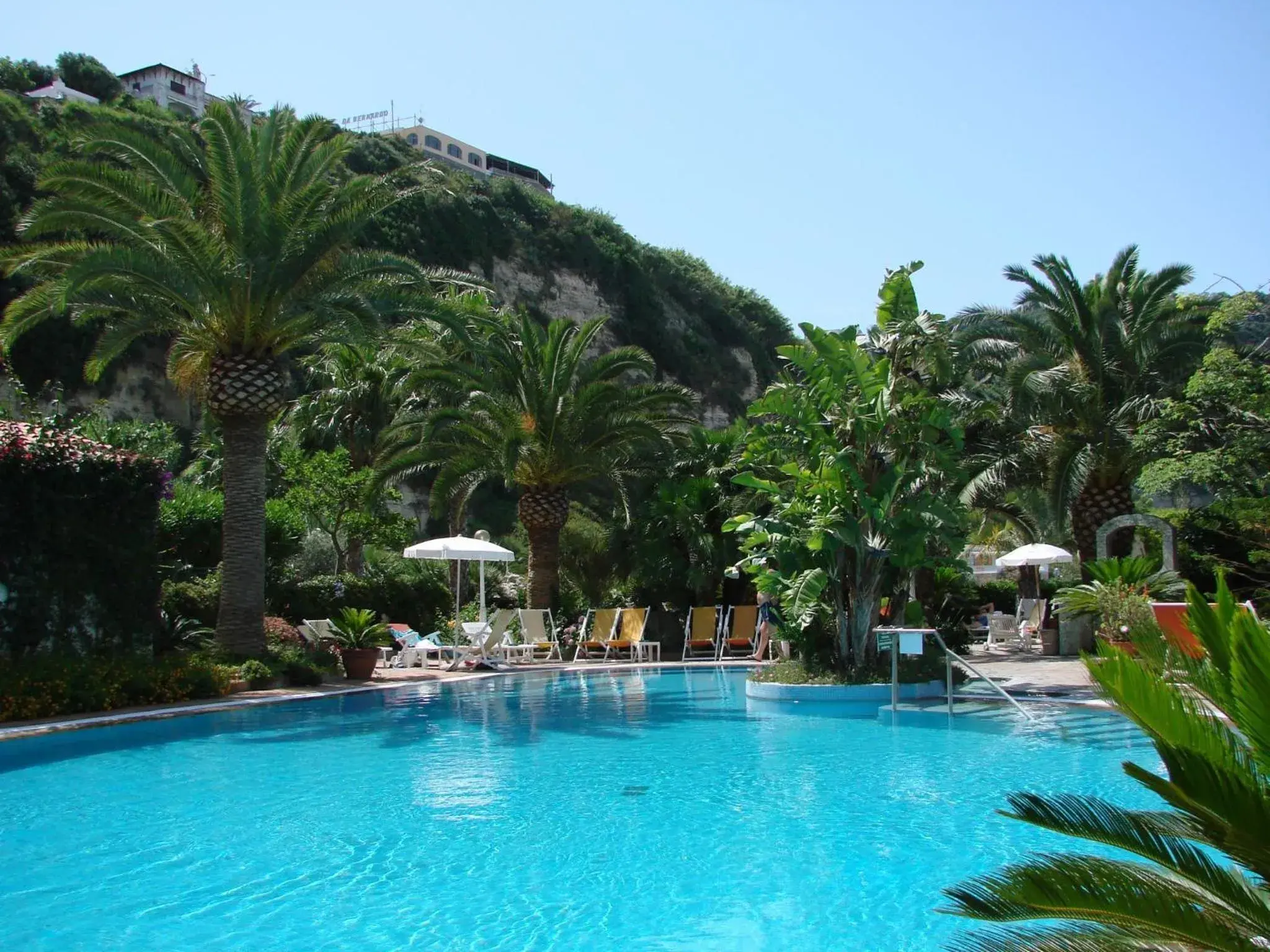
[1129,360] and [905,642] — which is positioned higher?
[1129,360]

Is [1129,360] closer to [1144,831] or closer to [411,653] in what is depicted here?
[411,653]

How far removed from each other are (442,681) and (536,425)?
21.3ft

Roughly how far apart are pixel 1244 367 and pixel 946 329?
5.75 m

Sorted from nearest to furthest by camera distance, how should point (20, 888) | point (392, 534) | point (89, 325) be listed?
point (20, 888)
point (392, 534)
point (89, 325)

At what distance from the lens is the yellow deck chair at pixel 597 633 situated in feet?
73.4

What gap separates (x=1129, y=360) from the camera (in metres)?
20.6

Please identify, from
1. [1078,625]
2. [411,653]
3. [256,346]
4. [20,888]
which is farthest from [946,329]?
[20,888]

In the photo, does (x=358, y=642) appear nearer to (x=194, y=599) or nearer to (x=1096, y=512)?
(x=194, y=599)

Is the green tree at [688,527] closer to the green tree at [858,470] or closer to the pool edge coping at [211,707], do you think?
the pool edge coping at [211,707]

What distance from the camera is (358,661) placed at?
17.2m

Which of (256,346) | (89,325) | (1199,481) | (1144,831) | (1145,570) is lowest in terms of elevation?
(1144,831)

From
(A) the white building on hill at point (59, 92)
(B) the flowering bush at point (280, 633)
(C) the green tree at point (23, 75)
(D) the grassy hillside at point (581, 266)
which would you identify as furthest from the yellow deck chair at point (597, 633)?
(C) the green tree at point (23, 75)

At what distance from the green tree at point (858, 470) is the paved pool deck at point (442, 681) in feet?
8.35

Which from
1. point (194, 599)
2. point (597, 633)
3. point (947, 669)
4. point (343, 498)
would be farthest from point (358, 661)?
point (947, 669)
